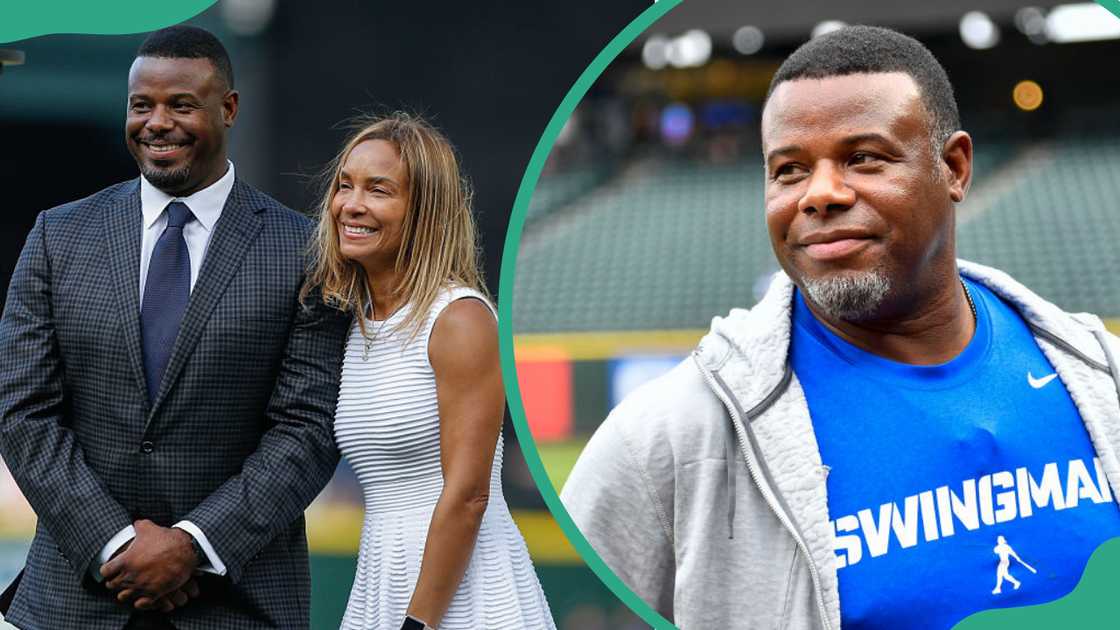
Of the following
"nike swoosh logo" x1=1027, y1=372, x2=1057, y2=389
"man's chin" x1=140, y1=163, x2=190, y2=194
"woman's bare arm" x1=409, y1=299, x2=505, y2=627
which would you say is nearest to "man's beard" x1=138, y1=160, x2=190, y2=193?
"man's chin" x1=140, y1=163, x2=190, y2=194

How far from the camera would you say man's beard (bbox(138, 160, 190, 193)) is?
212 cm

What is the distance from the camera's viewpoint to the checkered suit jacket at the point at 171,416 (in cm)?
205

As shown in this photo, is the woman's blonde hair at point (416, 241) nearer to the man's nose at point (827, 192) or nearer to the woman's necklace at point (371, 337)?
the woman's necklace at point (371, 337)

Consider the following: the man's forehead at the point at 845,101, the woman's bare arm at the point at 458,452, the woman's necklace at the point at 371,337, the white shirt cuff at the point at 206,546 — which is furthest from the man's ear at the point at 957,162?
the white shirt cuff at the point at 206,546

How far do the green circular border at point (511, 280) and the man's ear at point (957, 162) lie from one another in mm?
416

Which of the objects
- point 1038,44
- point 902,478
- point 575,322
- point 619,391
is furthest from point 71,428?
point 1038,44

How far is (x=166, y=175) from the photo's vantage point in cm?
212

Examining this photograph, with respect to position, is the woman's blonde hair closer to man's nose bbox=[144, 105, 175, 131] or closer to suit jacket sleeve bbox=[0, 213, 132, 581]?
man's nose bbox=[144, 105, 175, 131]

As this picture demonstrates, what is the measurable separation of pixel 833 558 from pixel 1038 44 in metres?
11.8

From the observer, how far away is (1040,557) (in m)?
1.59

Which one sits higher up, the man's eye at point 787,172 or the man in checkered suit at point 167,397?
the man's eye at point 787,172

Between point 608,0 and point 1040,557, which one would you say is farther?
point 608,0

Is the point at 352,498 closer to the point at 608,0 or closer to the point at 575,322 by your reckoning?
the point at 608,0

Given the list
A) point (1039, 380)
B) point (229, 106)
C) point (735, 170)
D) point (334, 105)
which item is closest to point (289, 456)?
point (229, 106)
